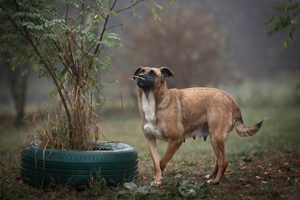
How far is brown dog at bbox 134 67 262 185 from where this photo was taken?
463 cm

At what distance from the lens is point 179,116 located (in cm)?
481

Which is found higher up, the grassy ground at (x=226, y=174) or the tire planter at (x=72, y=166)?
the tire planter at (x=72, y=166)

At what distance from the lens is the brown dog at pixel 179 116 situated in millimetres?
4633

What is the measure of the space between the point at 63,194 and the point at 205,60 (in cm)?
1212

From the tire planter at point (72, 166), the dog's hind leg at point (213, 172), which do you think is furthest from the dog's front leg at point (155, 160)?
the dog's hind leg at point (213, 172)

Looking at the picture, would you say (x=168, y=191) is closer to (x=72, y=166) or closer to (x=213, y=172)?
(x=72, y=166)

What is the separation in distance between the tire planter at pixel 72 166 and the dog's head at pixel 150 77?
108cm

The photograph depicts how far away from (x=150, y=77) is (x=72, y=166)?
1737 mm

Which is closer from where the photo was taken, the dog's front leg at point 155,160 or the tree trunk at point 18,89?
the dog's front leg at point 155,160

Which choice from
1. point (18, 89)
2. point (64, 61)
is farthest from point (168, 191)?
point (18, 89)

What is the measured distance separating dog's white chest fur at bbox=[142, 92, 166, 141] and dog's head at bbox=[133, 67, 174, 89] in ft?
0.62

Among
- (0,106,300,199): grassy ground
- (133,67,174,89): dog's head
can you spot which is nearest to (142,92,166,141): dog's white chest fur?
(133,67,174,89): dog's head

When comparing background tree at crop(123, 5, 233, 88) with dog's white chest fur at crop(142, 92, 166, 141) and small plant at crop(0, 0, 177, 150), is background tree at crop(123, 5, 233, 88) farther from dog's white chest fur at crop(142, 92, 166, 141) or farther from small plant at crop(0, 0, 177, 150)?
small plant at crop(0, 0, 177, 150)

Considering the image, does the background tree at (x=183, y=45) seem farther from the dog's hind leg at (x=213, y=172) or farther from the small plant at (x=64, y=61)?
the small plant at (x=64, y=61)
